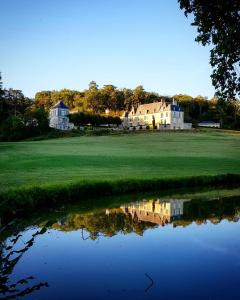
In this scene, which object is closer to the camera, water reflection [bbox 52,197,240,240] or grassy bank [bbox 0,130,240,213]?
water reflection [bbox 52,197,240,240]

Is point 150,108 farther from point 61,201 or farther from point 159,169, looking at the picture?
point 61,201

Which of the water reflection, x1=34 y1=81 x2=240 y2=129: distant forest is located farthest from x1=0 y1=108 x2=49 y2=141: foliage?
the water reflection

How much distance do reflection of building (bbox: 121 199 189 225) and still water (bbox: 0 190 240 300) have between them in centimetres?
5

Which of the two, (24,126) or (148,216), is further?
(24,126)

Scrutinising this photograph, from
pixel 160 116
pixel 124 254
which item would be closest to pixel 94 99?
pixel 160 116

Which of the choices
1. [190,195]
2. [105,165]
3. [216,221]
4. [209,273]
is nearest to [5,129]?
[105,165]

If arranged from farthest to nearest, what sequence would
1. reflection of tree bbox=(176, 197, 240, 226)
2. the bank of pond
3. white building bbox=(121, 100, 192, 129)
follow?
white building bbox=(121, 100, 192, 129) < the bank of pond < reflection of tree bbox=(176, 197, 240, 226)

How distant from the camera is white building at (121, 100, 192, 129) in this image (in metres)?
126

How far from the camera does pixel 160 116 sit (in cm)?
13062

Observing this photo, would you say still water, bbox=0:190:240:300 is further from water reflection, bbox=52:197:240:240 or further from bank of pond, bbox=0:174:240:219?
bank of pond, bbox=0:174:240:219

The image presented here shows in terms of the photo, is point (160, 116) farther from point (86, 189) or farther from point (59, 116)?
point (86, 189)

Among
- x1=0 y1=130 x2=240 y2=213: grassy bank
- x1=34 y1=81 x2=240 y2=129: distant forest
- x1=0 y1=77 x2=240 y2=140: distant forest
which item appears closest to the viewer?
x1=0 y1=130 x2=240 y2=213: grassy bank

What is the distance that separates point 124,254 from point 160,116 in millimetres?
119779

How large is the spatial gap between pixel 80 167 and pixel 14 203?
1536 centimetres
